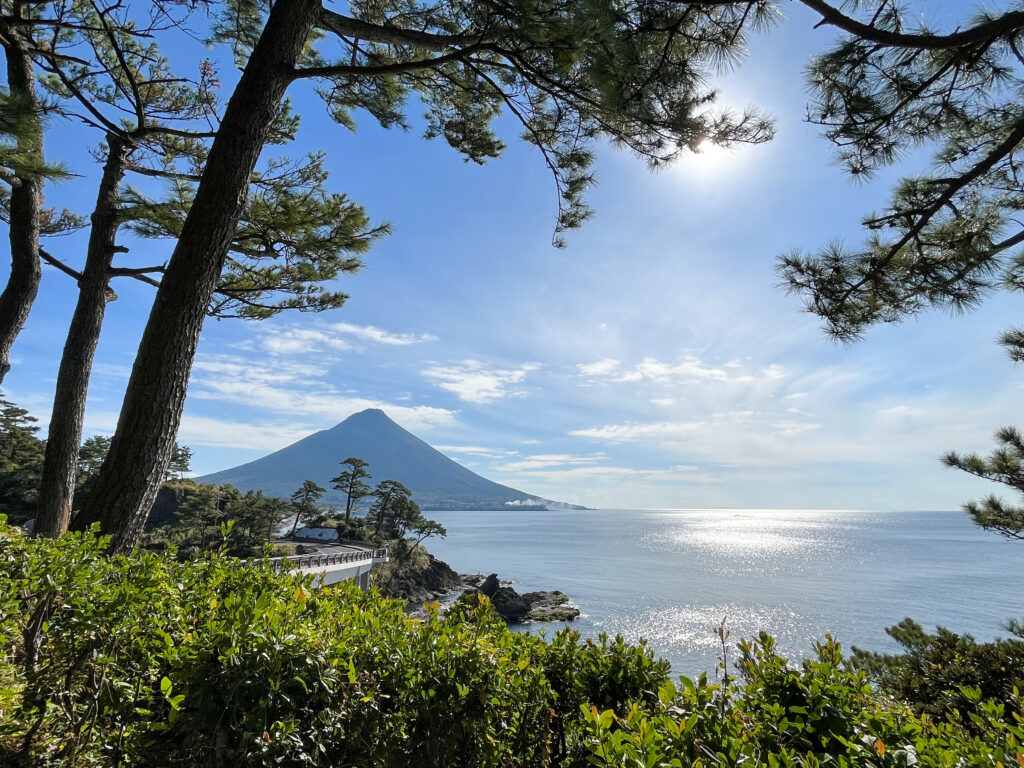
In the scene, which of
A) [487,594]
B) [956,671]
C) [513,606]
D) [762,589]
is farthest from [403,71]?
[762,589]

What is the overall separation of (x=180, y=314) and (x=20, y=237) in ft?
12.1

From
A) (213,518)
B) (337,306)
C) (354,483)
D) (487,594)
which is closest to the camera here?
(337,306)

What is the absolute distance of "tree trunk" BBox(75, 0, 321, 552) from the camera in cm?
286

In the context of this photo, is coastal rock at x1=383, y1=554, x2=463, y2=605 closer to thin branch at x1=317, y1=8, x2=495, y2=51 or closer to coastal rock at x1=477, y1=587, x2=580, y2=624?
coastal rock at x1=477, y1=587, x2=580, y2=624

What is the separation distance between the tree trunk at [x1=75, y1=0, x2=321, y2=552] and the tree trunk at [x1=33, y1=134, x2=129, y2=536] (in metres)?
2.06

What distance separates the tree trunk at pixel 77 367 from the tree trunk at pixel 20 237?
0.53m

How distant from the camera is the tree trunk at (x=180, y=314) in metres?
2.86

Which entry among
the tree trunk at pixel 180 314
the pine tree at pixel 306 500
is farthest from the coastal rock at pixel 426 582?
the tree trunk at pixel 180 314

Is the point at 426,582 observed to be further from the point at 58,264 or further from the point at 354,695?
the point at 354,695

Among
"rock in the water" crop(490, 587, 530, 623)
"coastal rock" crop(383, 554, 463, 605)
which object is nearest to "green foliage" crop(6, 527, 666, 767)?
"rock in the water" crop(490, 587, 530, 623)

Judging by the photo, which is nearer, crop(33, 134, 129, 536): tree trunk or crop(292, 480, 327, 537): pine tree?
crop(33, 134, 129, 536): tree trunk

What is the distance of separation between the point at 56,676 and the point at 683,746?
1985 mm

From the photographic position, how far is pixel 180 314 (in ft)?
9.89

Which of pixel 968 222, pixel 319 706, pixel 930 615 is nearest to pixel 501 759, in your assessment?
pixel 319 706
